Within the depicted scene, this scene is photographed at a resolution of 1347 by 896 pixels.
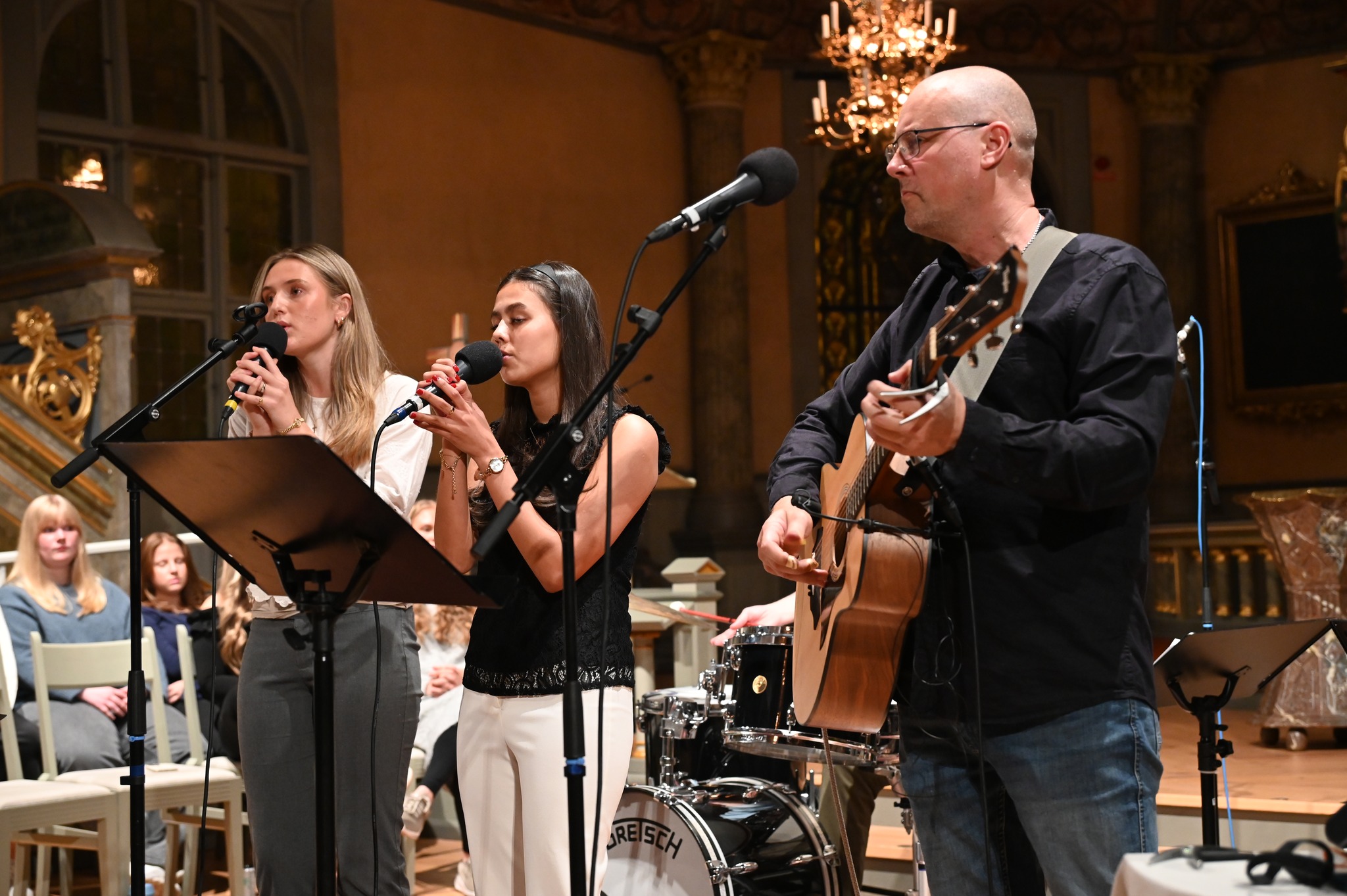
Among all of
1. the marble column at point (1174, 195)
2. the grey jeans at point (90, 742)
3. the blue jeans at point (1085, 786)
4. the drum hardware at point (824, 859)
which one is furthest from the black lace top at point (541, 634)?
the marble column at point (1174, 195)

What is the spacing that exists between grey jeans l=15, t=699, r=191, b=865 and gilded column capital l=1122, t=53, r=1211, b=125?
9541 millimetres

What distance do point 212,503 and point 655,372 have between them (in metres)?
9.11

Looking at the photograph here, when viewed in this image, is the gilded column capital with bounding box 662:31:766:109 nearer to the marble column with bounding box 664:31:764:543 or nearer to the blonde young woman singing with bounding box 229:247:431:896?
the marble column with bounding box 664:31:764:543

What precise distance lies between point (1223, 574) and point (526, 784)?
313 inches

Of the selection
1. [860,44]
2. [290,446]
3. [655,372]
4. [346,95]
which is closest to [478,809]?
[290,446]

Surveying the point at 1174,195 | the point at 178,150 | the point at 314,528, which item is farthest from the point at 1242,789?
the point at 1174,195

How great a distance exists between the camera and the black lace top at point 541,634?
2557 mm

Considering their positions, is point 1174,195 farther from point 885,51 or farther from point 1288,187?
point 885,51

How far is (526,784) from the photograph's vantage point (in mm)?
2529

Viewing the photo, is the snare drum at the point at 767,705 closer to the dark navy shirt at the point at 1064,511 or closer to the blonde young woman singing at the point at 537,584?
the blonde young woman singing at the point at 537,584

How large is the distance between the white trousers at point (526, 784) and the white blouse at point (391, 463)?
0.45 m

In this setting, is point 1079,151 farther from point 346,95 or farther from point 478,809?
point 478,809

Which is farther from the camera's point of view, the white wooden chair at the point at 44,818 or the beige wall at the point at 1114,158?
the beige wall at the point at 1114,158

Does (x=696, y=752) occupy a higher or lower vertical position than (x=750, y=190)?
lower
